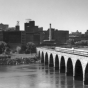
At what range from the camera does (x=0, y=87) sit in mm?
66062

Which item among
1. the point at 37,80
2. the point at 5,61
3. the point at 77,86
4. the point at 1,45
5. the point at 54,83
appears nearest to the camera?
the point at 77,86

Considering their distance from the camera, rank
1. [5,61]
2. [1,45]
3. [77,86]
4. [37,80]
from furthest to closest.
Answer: [1,45]
[5,61]
[37,80]
[77,86]

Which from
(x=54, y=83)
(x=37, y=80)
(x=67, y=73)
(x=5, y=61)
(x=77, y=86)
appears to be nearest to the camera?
(x=77, y=86)

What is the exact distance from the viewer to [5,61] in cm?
12988

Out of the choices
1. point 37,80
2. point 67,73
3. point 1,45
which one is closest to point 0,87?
point 37,80

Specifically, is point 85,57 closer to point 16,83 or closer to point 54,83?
point 54,83

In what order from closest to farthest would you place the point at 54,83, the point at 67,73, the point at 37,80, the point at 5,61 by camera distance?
the point at 54,83 < the point at 37,80 < the point at 67,73 < the point at 5,61

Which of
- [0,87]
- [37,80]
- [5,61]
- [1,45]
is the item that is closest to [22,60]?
[5,61]

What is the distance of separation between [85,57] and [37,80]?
15.0 m

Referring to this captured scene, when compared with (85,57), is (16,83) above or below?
below

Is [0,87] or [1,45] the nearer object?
[0,87]

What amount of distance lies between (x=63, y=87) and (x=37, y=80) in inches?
457

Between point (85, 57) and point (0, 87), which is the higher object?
point (85, 57)

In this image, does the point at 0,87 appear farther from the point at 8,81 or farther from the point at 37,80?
the point at 37,80
